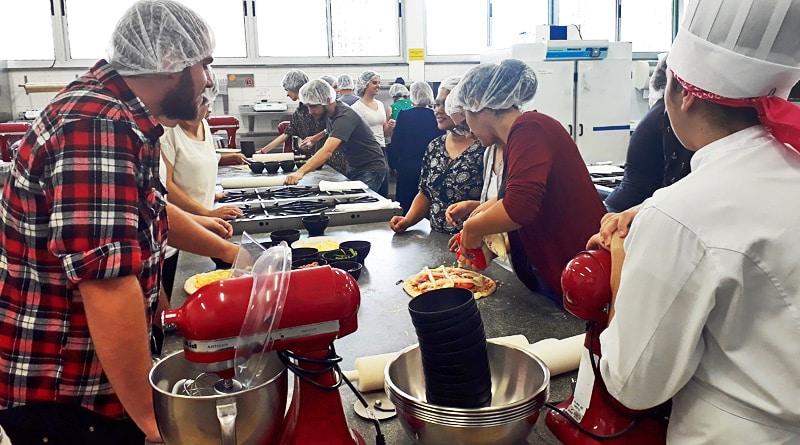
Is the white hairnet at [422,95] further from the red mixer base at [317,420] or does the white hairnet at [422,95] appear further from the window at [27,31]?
the red mixer base at [317,420]

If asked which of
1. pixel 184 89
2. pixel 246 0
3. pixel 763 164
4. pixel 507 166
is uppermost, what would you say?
pixel 246 0

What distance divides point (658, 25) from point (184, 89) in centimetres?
928

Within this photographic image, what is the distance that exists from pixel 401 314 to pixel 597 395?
2.73 ft

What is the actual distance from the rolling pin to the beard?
2.34 ft

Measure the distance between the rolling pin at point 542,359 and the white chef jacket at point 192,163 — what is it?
78.3 inches

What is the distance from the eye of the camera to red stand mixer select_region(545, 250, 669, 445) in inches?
42.8

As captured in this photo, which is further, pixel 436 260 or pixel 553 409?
pixel 436 260

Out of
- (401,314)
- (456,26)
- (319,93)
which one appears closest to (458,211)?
(401,314)

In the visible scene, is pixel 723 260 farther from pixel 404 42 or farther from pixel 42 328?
pixel 404 42

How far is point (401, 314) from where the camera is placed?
186cm

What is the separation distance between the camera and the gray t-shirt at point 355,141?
511 centimetres

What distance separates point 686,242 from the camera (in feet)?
3.03

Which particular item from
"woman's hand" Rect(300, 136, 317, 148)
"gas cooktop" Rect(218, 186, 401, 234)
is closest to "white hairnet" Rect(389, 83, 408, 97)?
"woman's hand" Rect(300, 136, 317, 148)

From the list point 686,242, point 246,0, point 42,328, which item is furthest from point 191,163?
point 246,0
